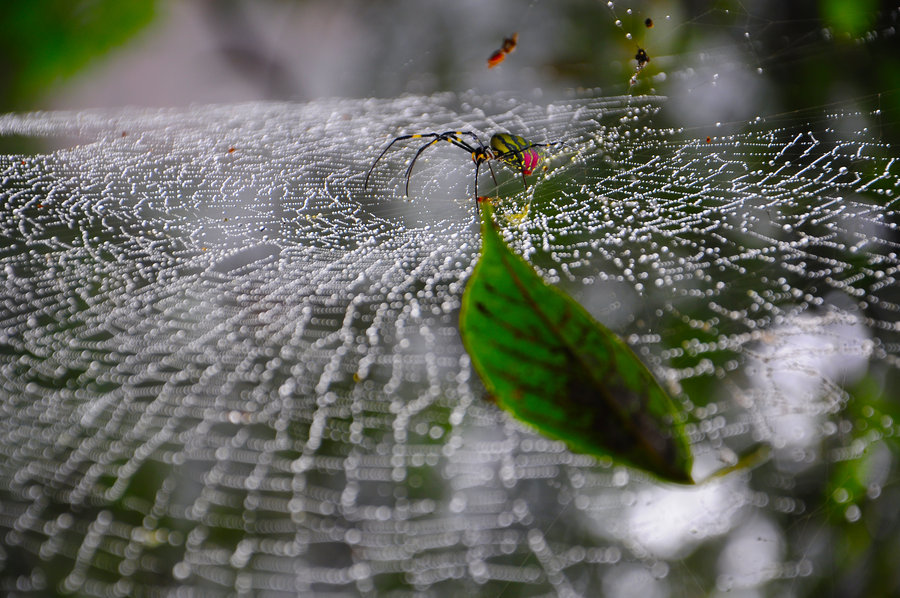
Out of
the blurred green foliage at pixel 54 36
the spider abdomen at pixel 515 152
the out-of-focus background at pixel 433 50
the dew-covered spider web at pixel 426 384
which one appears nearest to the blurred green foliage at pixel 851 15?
the out-of-focus background at pixel 433 50

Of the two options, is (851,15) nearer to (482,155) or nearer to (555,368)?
(482,155)

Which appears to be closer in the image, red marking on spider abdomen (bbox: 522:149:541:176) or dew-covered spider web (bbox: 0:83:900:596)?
dew-covered spider web (bbox: 0:83:900:596)

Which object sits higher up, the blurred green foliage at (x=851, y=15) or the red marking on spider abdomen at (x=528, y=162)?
the blurred green foliage at (x=851, y=15)

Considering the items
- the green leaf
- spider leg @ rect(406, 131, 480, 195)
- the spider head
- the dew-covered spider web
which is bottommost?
the green leaf

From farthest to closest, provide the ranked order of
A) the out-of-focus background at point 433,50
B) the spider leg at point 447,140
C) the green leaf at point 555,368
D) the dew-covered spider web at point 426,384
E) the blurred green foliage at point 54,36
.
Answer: the spider leg at point 447,140 < the out-of-focus background at point 433,50 < the blurred green foliage at point 54,36 < the dew-covered spider web at point 426,384 < the green leaf at point 555,368

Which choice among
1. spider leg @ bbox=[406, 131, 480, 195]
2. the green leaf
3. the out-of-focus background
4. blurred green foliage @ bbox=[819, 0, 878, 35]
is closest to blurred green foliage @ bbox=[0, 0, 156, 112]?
the out-of-focus background

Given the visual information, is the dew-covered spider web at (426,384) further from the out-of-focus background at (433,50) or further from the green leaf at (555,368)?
the green leaf at (555,368)

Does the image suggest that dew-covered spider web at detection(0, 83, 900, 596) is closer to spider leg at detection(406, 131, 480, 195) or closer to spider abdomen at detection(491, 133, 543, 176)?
spider abdomen at detection(491, 133, 543, 176)

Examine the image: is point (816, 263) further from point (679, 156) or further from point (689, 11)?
point (689, 11)
